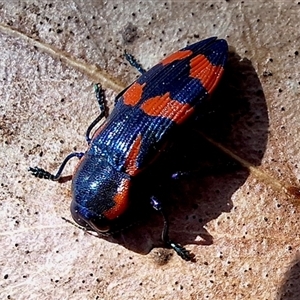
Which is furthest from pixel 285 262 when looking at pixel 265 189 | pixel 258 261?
pixel 265 189

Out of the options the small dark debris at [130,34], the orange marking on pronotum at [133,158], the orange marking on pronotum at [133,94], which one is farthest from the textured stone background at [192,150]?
the orange marking on pronotum at [133,158]

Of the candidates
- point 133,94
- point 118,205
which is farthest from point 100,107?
point 118,205

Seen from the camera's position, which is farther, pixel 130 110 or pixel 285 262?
pixel 130 110

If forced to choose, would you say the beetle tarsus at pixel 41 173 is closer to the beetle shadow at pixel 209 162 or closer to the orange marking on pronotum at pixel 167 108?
the beetle shadow at pixel 209 162

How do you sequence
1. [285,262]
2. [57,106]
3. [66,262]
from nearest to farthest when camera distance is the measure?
1. [285,262]
2. [66,262]
3. [57,106]

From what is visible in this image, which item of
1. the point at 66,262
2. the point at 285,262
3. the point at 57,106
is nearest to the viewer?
the point at 285,262

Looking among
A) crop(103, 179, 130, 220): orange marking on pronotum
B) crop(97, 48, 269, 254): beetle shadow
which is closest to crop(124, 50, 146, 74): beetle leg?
crop(97, 48, 269, 254): beetle shadow

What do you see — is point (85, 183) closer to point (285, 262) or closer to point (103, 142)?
point (103, 142)
